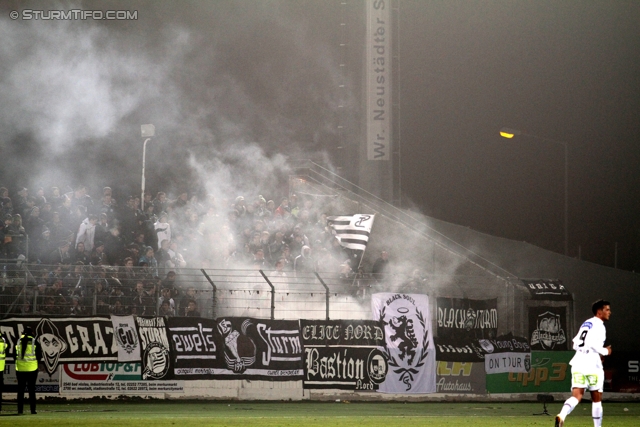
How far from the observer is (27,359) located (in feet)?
55.6

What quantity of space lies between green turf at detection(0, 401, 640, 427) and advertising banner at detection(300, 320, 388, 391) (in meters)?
0.75

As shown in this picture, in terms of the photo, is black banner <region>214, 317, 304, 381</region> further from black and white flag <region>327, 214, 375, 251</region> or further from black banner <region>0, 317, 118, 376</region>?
black and white flag <region>327, 214, 375, 251</region>

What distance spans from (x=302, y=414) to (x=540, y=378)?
841 cm

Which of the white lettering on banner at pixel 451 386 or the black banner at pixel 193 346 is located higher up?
the black banner at pixel 193 346

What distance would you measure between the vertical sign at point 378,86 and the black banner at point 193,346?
15209mm

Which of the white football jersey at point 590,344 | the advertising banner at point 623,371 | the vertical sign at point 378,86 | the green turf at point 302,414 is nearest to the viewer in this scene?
the white football jersey at point 590,344

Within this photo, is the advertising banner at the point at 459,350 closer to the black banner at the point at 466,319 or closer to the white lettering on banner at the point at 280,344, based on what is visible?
the black banner at the point at 466,319

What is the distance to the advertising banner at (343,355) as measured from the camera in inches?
844

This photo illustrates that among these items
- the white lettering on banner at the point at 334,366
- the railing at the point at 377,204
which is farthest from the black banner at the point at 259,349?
the railing at the point at 377,204

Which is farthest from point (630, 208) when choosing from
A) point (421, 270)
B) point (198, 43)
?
point (198, 43)

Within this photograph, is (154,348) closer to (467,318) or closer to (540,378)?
(467,318)

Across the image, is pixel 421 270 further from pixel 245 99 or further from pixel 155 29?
pixel 155 29

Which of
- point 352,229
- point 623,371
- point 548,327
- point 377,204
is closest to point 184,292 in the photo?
point 352,229

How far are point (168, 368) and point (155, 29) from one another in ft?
47.7
